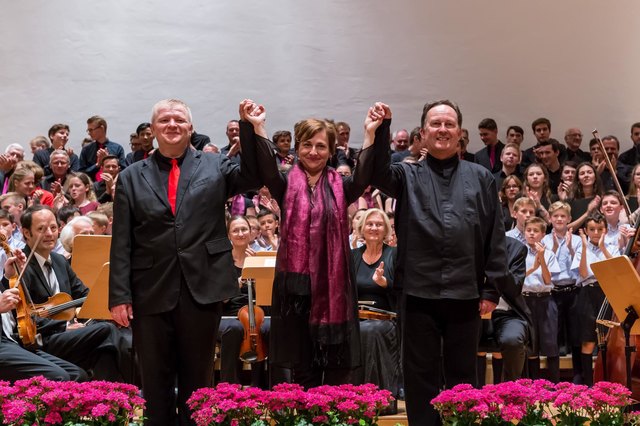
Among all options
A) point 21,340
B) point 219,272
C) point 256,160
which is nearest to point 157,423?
point 219,272

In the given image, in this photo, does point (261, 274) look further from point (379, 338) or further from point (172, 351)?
point (172, 351)

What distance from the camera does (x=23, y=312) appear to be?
4242mm

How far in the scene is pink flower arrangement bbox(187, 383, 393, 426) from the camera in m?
2.74

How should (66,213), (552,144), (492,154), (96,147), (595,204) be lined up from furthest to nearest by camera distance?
(96,147), (492,154), (552,144), (595,204), (66,213)

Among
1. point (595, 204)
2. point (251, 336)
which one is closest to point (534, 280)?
point (595, 204)

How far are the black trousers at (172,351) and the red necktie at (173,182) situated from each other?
0.30m

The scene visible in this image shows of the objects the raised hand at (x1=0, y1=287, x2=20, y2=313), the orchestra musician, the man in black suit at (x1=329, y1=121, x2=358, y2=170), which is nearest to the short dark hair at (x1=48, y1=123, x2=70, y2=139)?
the man in black suit at (x1=329, y1=121, x2=358, y2=170)

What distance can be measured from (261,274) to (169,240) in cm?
146

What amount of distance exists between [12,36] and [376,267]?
237 inches

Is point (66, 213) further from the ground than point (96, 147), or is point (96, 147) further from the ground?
point (96, 147)

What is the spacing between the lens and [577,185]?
734 cm

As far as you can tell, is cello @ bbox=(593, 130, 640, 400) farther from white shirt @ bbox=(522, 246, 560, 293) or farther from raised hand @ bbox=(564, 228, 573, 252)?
raised hand @ bbox=(564, 228, 573, 252)

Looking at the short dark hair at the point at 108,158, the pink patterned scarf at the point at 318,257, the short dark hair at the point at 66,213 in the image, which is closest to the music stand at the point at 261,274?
the pink patterned scarf at the point at 318,257

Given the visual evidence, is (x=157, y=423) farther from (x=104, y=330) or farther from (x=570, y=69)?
(x=570, y=69)
